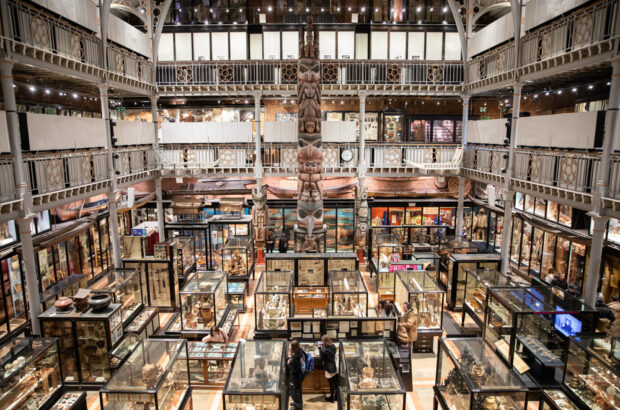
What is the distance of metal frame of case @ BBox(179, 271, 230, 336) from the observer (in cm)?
1186

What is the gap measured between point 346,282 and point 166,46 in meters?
17.4

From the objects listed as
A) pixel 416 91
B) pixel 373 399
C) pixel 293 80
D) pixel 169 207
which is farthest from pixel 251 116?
pixel 373 399

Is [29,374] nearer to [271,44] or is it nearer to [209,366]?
[209,366]

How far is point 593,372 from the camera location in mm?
7945

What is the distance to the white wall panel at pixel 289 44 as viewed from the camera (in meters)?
22.2

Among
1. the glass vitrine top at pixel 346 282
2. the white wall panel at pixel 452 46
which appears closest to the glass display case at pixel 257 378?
the glass vitrine top at pixel 346 282

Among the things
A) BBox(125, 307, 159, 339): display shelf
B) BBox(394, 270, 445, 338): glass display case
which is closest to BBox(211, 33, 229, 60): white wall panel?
BBox(125, 307, 159, 339): display shelf

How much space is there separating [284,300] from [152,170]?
10.2m

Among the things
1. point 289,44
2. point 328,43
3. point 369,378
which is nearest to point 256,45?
point 289,44

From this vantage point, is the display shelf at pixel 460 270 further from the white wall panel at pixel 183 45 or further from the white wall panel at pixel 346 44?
the white wall panel at pixel 183 45

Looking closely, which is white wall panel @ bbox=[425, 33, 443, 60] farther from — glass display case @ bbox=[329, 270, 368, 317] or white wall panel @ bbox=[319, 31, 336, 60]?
glass display case @ bbox=[329, 270, 368, 317]

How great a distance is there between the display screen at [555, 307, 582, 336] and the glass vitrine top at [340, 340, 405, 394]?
4.81 metres

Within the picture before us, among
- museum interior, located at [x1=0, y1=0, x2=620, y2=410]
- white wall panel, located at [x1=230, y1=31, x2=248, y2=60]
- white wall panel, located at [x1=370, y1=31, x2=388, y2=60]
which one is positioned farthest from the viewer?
white wall panel, located at [x1=370, y1=31, x2=388, y2=60]

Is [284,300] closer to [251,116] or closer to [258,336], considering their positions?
[258,336]
